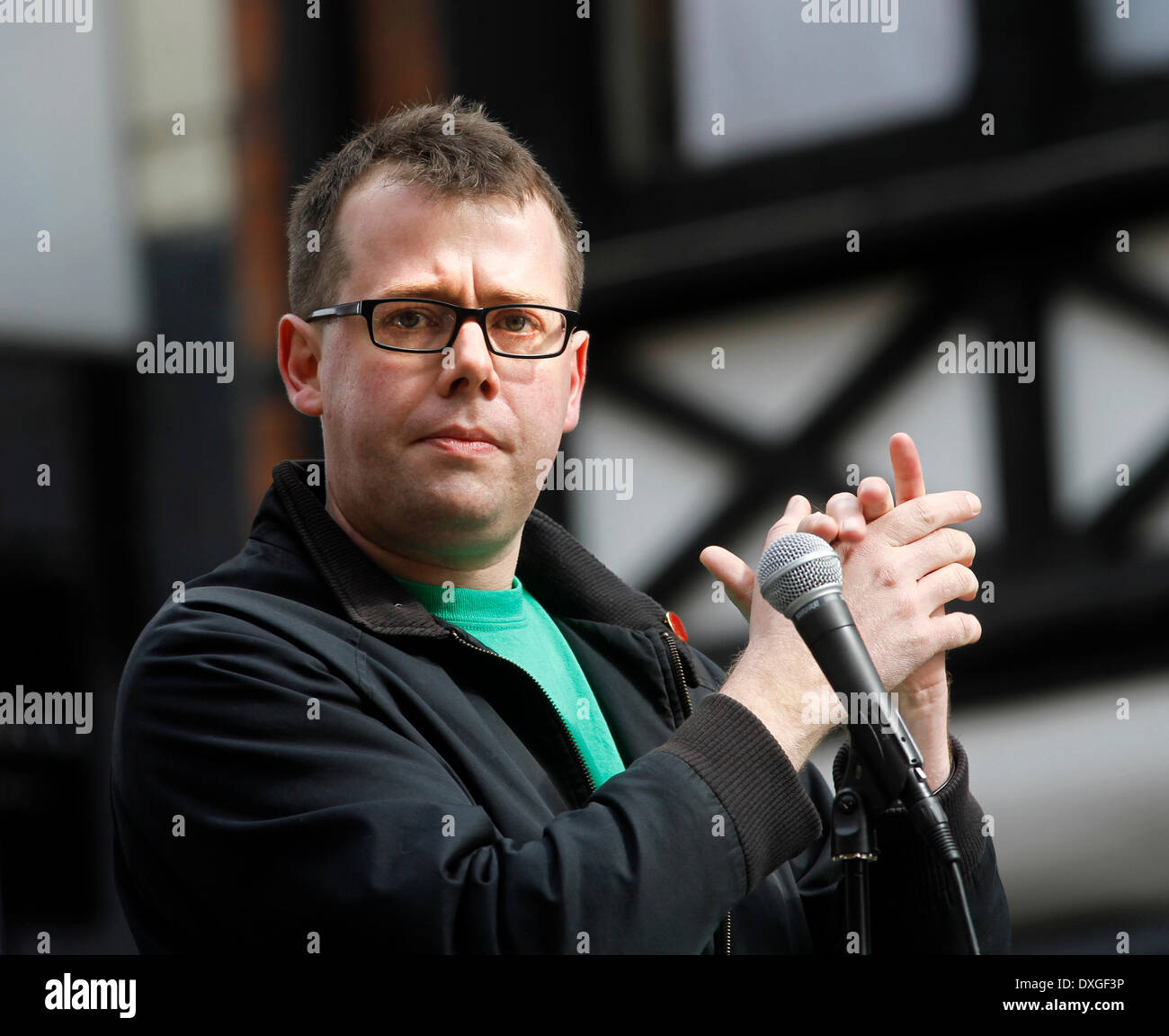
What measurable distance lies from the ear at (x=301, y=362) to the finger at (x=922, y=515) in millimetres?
743

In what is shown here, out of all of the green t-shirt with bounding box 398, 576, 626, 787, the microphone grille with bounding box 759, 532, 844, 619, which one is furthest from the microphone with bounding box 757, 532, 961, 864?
the green t-shirt with bounding box 398, 576, 626, 787

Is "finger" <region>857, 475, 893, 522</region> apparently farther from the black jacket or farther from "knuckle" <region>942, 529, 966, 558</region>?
the black jacket

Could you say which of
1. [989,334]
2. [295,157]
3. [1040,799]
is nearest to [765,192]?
[989,334]

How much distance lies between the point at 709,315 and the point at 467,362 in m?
2.21

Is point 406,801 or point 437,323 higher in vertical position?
point 437,323

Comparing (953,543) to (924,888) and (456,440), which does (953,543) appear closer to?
(924,888)

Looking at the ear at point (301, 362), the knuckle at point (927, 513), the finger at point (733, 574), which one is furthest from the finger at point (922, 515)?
the ear at point (301, 362)

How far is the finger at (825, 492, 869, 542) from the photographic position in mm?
1572

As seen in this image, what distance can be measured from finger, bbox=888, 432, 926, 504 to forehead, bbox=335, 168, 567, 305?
1.57 feet

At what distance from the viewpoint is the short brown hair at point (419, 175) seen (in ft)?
5.65

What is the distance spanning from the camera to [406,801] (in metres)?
Answer: 1.33

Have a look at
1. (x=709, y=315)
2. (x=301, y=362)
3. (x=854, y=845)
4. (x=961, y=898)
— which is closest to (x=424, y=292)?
(x=301, y=362)

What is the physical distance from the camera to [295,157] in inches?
159

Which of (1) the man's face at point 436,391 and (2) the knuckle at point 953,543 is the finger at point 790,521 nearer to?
(2) the knuckle at point 953,543
